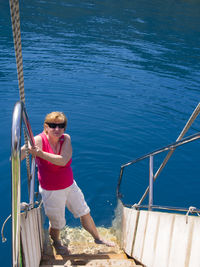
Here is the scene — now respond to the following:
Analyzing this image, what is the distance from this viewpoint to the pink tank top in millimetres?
2936

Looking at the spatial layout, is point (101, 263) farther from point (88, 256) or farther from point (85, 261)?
point (88, 256)

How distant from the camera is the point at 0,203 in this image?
5.21 metres

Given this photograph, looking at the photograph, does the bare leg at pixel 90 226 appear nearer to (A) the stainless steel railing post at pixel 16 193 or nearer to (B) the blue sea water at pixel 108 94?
(B) the blue sea water at pixel 108 94

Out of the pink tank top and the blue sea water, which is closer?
the pink tank top

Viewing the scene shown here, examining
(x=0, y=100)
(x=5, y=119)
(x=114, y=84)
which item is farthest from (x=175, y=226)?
(x=114, y=84)

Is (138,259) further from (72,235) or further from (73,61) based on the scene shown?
(73,61)

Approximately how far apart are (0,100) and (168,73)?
7.11 meters

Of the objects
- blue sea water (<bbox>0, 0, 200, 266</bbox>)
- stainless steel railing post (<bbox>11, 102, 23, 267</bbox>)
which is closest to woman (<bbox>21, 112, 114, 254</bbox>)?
stainless steel railing post (<bbox>11, 102, 23, 267</bbox>)

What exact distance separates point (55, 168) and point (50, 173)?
76 mm

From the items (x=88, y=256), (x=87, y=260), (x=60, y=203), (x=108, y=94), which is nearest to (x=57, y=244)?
(x=88, y=256)

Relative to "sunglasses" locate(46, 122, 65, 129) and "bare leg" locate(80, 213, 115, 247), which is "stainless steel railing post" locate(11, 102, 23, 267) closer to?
"sunglasses" locate(46, 122, 65, 129)

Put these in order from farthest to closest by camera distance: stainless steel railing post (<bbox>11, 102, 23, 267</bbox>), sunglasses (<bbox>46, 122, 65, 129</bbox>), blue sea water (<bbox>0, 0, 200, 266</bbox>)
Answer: blue sea water (<bbox>0, 0, 200, 266</bbox>) < sunglasses (<bbox>46, 122, 65, 129</bbox>) < stainless steel railing post (<bbox>11, 102, 23, 267</bbox>)

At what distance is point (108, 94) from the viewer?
390 inches

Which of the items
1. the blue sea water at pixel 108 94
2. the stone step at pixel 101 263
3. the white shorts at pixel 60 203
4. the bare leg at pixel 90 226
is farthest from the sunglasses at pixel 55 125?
the blue sea water at pixel 108 94
